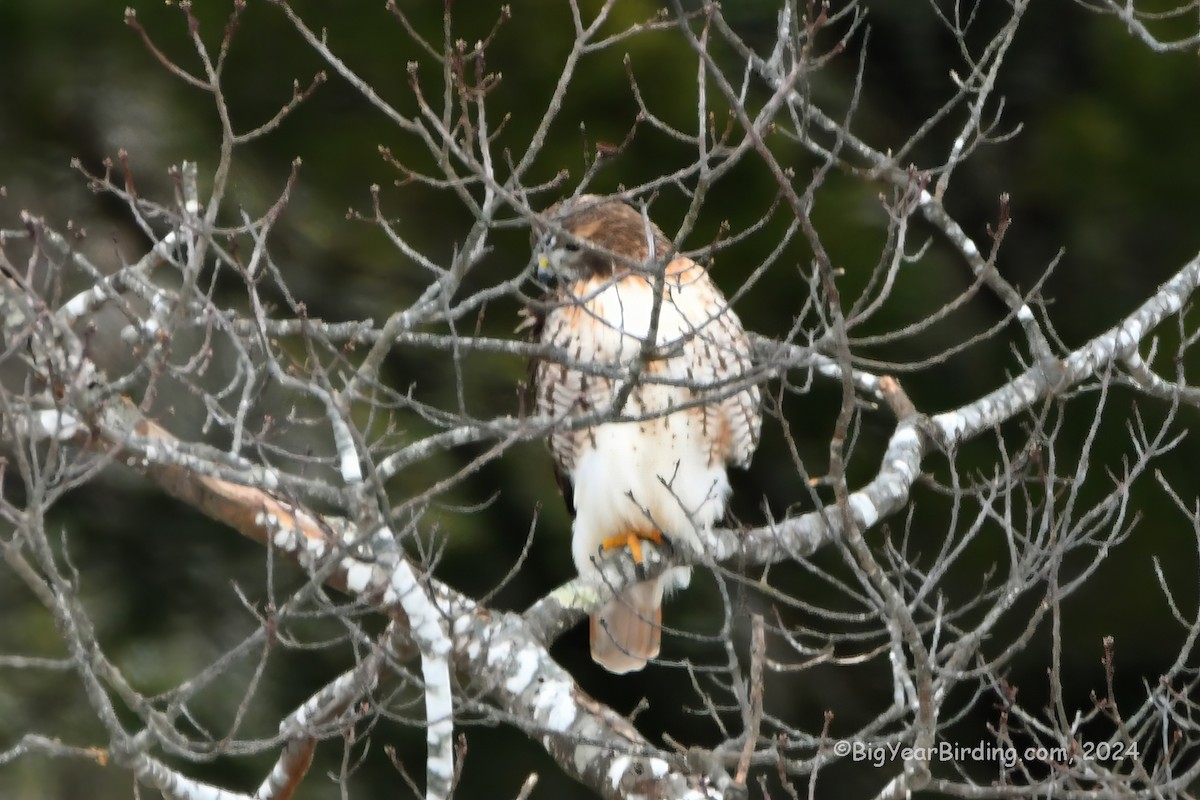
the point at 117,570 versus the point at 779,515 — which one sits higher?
the point at 117,570

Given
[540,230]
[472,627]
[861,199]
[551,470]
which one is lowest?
[472,627]

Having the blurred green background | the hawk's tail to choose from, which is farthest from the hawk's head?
the hawk's tail

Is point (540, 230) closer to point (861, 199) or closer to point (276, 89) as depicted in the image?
point (276, 89)

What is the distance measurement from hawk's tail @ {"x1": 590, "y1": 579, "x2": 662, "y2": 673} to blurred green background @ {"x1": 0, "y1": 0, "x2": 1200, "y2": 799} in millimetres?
269

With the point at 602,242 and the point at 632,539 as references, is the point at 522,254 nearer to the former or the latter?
the point at 602,242

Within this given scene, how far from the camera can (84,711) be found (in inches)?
168

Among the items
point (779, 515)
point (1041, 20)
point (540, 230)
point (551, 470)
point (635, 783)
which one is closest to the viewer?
point (540, 230)

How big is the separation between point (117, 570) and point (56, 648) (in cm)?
26

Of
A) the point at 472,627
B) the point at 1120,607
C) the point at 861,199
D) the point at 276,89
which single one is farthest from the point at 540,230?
the point at 1120,607

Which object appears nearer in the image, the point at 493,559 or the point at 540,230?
the point at 540,230

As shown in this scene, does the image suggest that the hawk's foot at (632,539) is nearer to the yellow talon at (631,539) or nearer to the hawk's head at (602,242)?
the yellow talon at (631,539)

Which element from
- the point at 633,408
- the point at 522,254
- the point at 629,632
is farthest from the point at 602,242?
the point at 629,632

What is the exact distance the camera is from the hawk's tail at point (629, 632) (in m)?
4.23

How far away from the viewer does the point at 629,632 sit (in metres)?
4.29
